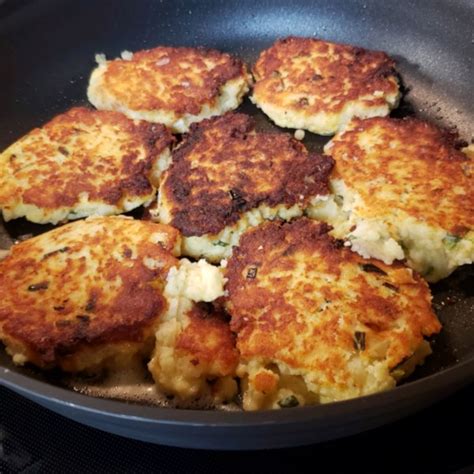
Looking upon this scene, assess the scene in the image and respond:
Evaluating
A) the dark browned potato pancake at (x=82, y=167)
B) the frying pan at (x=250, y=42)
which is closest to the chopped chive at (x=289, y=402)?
the frying pan at (x=250, y=42)

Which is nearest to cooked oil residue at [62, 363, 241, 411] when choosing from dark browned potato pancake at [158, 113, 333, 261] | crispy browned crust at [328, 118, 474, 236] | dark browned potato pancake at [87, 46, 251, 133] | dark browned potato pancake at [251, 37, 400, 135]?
dark browned potato pancake at [158, 113, 333, 261]

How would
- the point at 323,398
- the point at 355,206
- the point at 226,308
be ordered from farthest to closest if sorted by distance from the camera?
the point at 355,206
the point at 226,308
the point at 323,398

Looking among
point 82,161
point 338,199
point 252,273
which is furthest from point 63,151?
point 338,199

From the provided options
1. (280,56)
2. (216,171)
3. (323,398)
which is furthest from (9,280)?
(280,56)

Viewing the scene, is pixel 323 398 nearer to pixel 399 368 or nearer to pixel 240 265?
pixel 399 368

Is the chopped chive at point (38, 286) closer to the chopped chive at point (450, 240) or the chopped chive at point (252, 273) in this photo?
the chopped chive at point (252, 273)

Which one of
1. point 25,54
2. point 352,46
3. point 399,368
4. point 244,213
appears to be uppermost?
point 25,54
